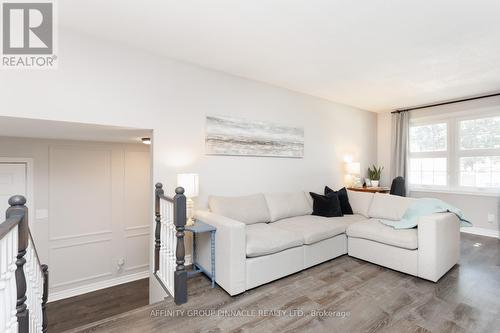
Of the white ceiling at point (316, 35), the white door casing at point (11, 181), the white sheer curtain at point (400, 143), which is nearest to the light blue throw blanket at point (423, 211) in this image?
the white ceiling at point (316, 35)

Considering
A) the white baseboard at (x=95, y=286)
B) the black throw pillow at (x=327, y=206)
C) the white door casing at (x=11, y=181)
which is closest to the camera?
the white door casing at (x=11, y=181)

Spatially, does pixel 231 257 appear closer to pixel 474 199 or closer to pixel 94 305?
pixel 94 305

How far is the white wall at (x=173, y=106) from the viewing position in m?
2.28

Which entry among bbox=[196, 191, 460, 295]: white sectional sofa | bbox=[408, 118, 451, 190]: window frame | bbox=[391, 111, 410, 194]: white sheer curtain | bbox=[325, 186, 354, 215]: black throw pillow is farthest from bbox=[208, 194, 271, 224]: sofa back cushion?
bbox=[408, 118, 451, 190]: window frame

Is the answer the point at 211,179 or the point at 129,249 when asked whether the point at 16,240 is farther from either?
the point at 129,249

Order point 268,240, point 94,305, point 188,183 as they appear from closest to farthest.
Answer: point 268,240, point 188,183, point 94,305

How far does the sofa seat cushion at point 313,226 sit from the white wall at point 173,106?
735mm

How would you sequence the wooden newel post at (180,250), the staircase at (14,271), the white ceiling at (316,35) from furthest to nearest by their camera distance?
the wooden newel post at (180,250), the white ceiling at (316,35), the staircase at (14,271)

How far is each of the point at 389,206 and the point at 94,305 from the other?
4.37m

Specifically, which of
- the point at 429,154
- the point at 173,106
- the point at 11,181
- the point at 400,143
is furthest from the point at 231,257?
the point at 429,154

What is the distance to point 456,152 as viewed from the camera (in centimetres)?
469

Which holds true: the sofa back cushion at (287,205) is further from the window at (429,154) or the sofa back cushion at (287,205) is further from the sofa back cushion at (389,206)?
the window at (429,154)

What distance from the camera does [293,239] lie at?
2713mm

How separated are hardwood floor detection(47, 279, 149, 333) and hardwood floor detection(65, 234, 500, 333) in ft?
4.93
